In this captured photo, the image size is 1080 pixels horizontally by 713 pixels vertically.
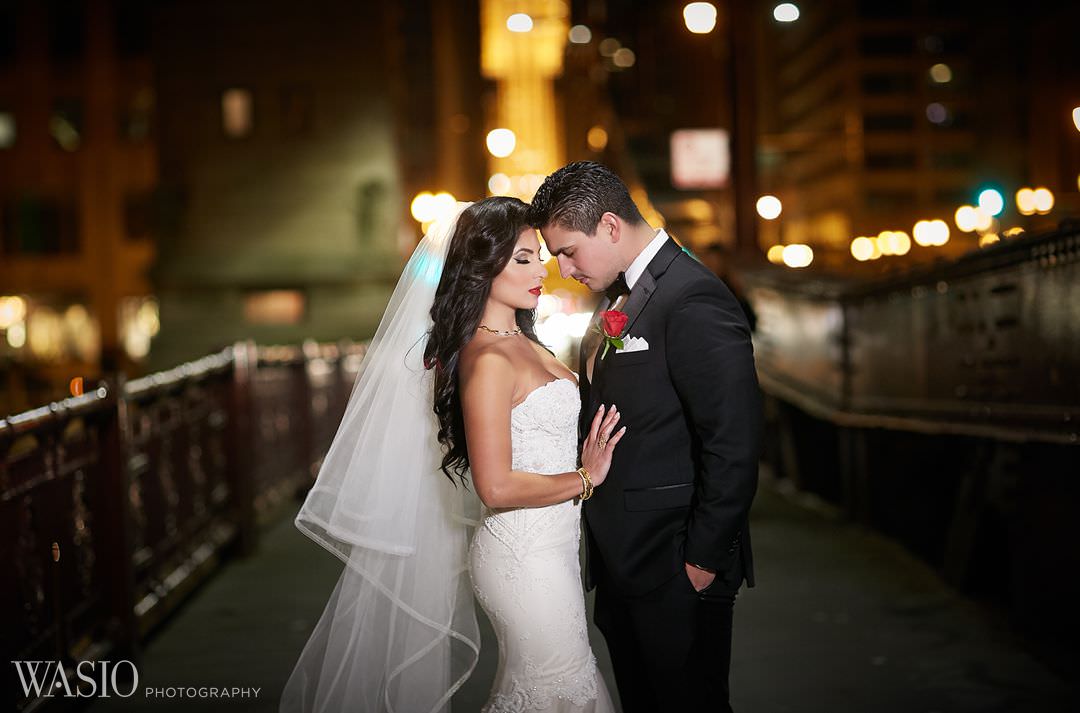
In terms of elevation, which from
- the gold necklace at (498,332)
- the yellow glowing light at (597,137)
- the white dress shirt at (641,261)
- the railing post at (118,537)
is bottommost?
the railing post at (118,537)

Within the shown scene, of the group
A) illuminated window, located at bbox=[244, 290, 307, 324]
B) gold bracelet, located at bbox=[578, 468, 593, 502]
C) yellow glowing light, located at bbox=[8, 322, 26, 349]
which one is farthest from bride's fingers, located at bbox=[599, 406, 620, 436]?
yellow glowing light, located at bbox=[8, 322, 26, 349]

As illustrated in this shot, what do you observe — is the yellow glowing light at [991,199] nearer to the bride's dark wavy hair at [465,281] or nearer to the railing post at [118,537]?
the railing post at [118,537]

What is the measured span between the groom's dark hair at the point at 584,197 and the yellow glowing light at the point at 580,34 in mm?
67712

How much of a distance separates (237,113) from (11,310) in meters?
19.5

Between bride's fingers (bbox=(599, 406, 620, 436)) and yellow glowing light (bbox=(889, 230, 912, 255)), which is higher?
yellow glowing light (bbox=(889, 230, 912, 255))

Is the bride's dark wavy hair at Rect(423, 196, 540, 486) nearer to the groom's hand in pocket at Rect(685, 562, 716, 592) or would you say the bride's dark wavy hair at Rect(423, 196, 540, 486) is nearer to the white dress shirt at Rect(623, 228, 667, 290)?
the white dress shirt at Rect(623, 228, 667, 290)

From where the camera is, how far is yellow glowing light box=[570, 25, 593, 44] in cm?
6969

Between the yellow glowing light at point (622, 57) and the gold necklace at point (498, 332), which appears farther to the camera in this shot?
the yellow glowing light at point (622, 57)

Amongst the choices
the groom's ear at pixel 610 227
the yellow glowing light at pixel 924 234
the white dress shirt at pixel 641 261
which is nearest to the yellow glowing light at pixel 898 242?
the yellow glowing light at pixel 924 234

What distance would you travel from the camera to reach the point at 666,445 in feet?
11.6

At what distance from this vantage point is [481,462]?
3.61m

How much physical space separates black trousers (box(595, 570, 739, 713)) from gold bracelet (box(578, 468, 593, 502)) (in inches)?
13.4

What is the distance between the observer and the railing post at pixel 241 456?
919 cm

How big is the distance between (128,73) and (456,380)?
4824cm
